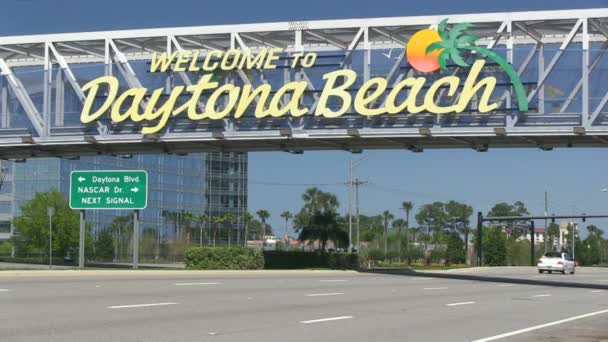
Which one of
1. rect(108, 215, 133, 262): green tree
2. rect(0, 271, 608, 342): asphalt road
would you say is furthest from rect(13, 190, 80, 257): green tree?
rect(0, 271, 608, 342): asphalt road

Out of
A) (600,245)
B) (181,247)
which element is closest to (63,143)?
(181,247)

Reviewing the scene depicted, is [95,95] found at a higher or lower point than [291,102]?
higher

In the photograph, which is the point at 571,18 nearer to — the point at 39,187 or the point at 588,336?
the point at 588,336

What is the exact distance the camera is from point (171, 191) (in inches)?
5344

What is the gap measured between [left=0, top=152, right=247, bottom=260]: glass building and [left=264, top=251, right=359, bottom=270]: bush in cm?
5112

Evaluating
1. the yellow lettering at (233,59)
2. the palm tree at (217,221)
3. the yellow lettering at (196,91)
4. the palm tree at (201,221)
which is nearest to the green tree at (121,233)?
the palm tree at (201,221)

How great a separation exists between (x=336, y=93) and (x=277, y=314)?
21457mm

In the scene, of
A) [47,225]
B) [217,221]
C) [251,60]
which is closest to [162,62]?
[251,60]

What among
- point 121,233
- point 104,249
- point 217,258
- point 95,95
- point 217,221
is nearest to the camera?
point 95,95

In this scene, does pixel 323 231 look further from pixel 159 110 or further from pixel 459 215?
pixel 459 215

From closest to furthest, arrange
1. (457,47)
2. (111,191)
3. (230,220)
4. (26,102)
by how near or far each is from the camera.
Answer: (457,47) < (111,191) < (26,102) < (230,220)

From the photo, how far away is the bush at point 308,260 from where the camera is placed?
48781 millimetres

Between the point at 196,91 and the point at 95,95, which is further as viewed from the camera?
the point at 95,95

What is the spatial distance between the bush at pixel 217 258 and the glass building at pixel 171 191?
190 feet
